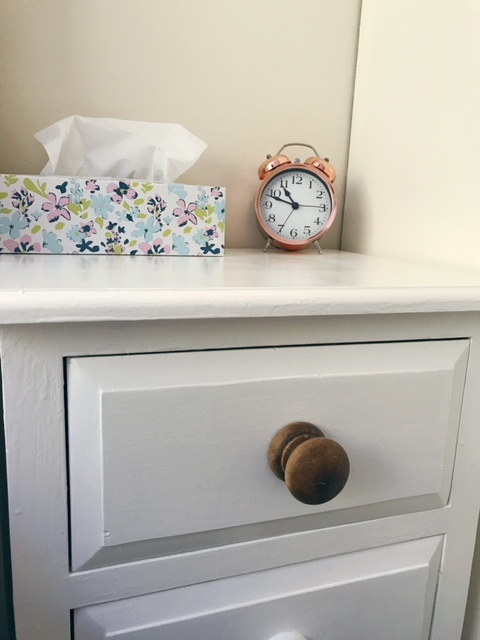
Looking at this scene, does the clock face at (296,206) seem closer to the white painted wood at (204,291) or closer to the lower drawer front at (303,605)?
the white painted wood at (204,291)

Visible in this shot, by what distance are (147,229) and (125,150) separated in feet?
0.46

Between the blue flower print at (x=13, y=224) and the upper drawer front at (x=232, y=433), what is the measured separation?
298 millimetres

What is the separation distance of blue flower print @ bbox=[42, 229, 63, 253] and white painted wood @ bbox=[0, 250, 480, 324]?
0.16 ft

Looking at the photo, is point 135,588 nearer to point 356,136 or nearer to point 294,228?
point 294,228

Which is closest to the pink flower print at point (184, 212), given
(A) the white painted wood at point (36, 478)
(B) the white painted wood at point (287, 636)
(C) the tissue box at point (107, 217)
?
(C) the tissue box at point (107, 217)

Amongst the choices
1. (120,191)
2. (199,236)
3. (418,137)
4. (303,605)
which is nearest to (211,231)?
(199,236)

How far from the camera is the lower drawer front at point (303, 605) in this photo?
44cm

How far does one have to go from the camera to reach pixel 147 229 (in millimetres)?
645

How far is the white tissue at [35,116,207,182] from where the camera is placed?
0.69 metres

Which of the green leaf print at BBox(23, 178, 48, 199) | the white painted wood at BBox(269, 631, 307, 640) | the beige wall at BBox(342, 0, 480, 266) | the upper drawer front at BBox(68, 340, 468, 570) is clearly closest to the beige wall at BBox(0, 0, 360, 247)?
the beige wall at BBox(342, 0, 480, 266)

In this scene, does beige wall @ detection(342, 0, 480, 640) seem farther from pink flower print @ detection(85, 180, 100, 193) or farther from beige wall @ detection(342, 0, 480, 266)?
pink flower print @ detection(85, 180, 100, 193)

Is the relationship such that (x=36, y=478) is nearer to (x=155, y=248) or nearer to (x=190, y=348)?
(x=190, y=348)

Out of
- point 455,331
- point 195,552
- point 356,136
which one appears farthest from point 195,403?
point 356,136

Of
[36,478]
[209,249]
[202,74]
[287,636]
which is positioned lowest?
Result: [287,636]
